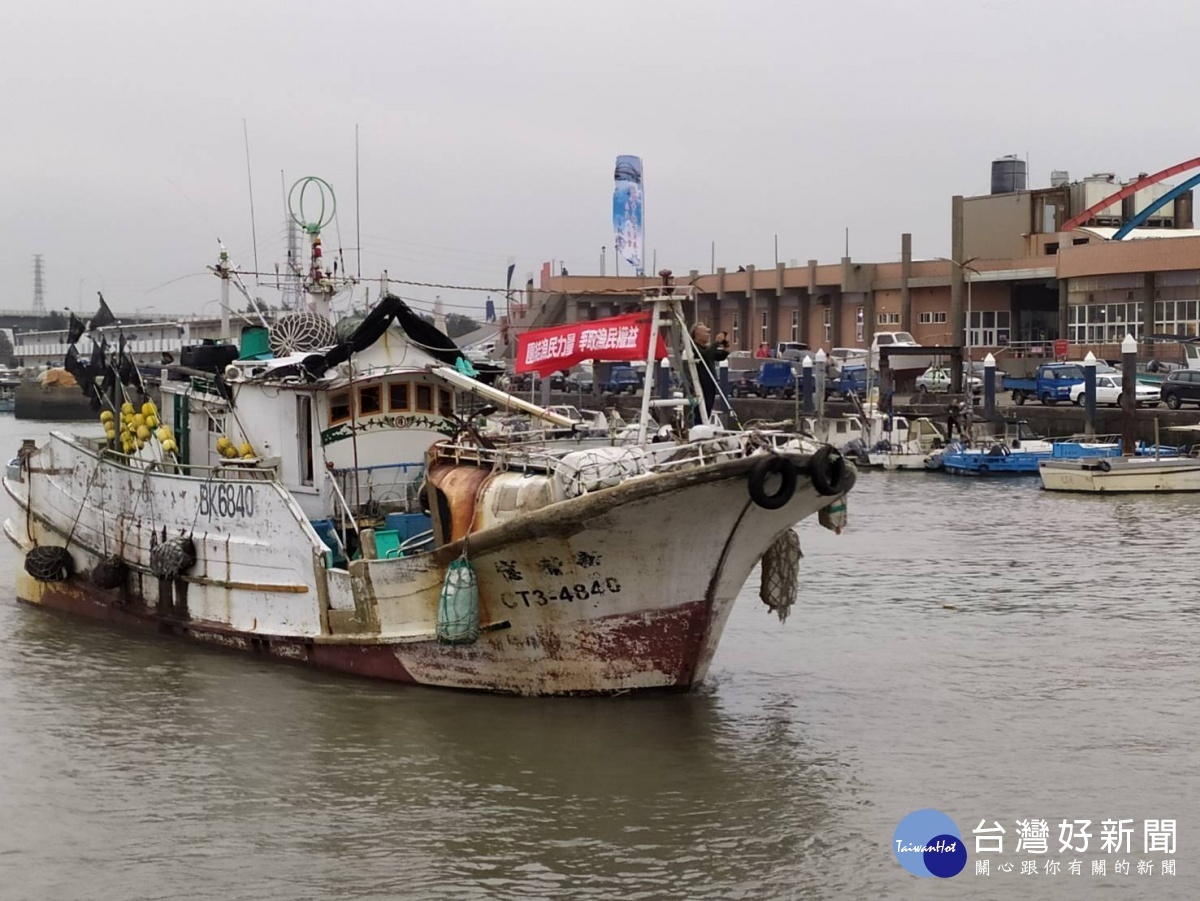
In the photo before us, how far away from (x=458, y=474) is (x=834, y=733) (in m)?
4.63

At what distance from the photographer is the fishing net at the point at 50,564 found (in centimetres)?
2162

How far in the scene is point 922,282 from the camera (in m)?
67.2

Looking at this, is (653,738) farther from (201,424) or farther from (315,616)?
(201,424)

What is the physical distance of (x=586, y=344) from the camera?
16000 mm

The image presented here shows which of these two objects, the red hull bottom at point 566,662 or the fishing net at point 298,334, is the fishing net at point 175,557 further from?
the fishing net at point 298,334

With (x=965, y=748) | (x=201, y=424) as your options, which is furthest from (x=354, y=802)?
(x=201, y=424)

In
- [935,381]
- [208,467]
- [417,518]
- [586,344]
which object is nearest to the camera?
[586,344]

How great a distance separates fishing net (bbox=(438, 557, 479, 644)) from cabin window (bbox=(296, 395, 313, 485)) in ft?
12.6

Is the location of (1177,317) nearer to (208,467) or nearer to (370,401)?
(370,401)

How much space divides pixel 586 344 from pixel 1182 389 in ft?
119

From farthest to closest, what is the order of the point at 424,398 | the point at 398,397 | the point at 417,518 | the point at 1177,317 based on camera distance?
the point at 1177,317 → the point at 424,398 → the point at 398,397 → the point at 417,518

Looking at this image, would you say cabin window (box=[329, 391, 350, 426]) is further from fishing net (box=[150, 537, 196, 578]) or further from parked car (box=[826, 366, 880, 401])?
parked car (box=[826, 366, 880, 401])

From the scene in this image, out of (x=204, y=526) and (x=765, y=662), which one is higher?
(x=204, y=526)

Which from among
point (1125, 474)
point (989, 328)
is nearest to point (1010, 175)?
point (989, 328)
